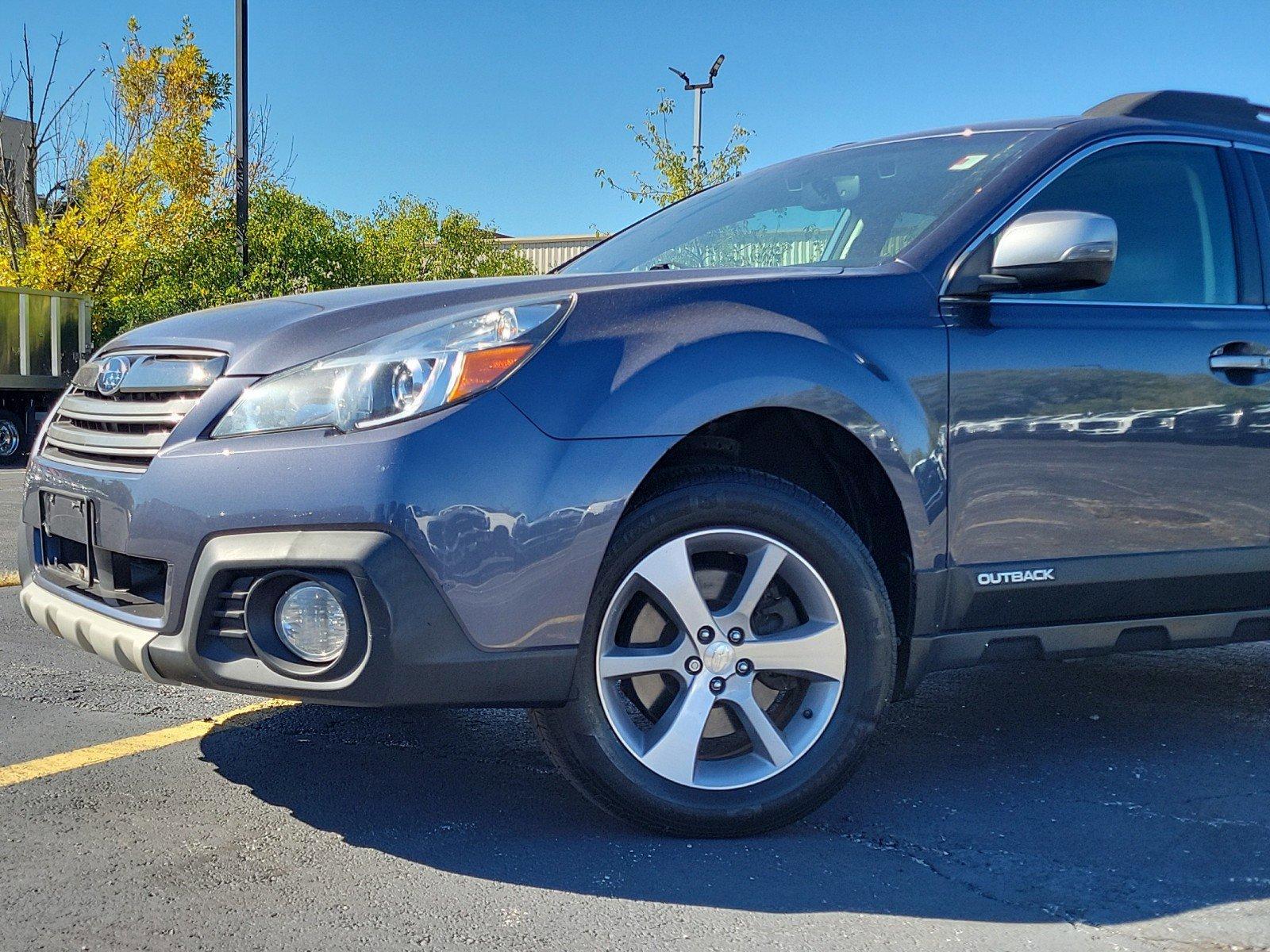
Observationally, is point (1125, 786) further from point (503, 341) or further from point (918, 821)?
point (503, 341)

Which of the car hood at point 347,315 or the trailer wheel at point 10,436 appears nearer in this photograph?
the car hood at point 347,315

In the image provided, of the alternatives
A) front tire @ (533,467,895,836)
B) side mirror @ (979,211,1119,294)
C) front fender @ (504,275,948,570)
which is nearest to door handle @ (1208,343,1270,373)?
side mirror @ (979,211,1119,294)

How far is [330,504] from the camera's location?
100 inches

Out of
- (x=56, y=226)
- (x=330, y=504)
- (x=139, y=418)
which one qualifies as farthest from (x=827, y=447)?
(x=56, y=226)

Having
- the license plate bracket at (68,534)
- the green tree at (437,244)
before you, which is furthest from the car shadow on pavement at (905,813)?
the green tree at (437,244)

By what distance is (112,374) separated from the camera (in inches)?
123

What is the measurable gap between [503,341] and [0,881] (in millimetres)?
1447

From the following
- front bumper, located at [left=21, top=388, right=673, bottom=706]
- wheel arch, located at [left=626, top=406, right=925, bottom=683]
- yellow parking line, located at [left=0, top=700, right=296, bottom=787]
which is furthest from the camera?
yellow parking line, located at [left=0, top=700, right=296, bottom=787]

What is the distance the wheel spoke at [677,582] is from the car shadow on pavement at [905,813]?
512 mm

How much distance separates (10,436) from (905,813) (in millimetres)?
14900

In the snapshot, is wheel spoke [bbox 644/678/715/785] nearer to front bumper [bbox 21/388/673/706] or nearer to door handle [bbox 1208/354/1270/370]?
front bumper [bbox 21/388/673/706]

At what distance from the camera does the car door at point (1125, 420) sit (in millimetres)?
3109

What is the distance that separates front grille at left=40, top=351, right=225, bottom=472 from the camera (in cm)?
285

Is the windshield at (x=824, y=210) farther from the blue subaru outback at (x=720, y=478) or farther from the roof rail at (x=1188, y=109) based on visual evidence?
the roof rail at (x=1188, y=109)
